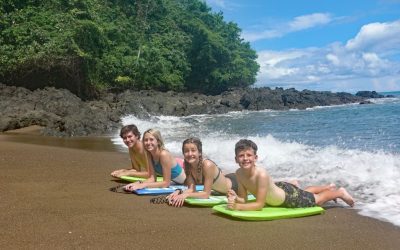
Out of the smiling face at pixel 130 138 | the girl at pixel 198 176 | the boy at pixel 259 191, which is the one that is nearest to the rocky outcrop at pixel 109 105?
the smiling face at pixel 130 138

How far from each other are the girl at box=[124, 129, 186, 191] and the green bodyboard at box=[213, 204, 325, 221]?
140 centimetres

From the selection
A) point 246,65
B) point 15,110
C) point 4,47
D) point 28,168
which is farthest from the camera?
point 246,65

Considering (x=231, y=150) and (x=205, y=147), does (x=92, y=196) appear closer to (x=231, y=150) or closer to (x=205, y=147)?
(x=231, y=150)

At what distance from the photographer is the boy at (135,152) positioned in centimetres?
658

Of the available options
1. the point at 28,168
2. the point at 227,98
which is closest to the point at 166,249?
the point at 28,168

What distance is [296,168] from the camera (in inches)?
328

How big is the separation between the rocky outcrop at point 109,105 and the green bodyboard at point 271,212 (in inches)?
474

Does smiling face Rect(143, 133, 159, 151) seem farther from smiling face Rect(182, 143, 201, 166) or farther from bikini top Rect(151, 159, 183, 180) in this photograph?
smiling face Rect(182, 143, 201, 166)

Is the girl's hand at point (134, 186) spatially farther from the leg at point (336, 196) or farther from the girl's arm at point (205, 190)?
the leg at point (336, 196)

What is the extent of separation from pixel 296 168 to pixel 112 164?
3730mm

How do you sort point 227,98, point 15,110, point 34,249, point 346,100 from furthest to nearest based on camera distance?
point 346,100, point 227,98, point 15,110, point 34,249

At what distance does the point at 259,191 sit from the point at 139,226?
1395mm

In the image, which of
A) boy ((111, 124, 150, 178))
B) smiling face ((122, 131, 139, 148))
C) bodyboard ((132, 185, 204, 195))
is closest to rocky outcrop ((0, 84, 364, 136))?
boy ((111, 124, 150, 178))

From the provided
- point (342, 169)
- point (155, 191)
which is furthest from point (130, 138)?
point (342, 169)
